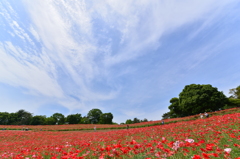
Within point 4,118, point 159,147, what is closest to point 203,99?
point 159,147

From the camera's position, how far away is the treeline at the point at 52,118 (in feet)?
230

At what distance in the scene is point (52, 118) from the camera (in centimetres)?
8175

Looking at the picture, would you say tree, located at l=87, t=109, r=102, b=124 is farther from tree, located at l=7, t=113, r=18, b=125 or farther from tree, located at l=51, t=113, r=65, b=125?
tree, located at l=7, t=113, r=18, b=125

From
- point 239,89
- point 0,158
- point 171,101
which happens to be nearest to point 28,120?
point 171,101

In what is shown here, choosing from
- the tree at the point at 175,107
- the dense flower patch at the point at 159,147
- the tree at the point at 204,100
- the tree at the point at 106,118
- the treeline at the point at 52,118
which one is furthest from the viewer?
the tree at the point at 106,118

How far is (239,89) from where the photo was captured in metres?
52.3

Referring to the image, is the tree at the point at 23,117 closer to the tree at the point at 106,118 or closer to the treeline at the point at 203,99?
the tree at the point at 106,118

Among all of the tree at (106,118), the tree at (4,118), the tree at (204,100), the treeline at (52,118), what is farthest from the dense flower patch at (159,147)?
→ the tree at (4,118)

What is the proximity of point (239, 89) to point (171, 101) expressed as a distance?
92.7ft

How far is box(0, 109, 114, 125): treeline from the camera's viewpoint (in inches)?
2758

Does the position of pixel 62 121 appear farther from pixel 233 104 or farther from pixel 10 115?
pixel 233 104

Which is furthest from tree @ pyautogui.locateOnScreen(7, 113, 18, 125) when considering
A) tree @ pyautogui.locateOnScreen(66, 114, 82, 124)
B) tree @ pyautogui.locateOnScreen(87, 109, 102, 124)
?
tree @ pyautogui.locateOnScreen(87, 109, 102, 124)

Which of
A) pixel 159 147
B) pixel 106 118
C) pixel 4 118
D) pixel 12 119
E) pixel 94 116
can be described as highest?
pixel 94 116

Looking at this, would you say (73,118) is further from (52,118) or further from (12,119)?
(12,119)
